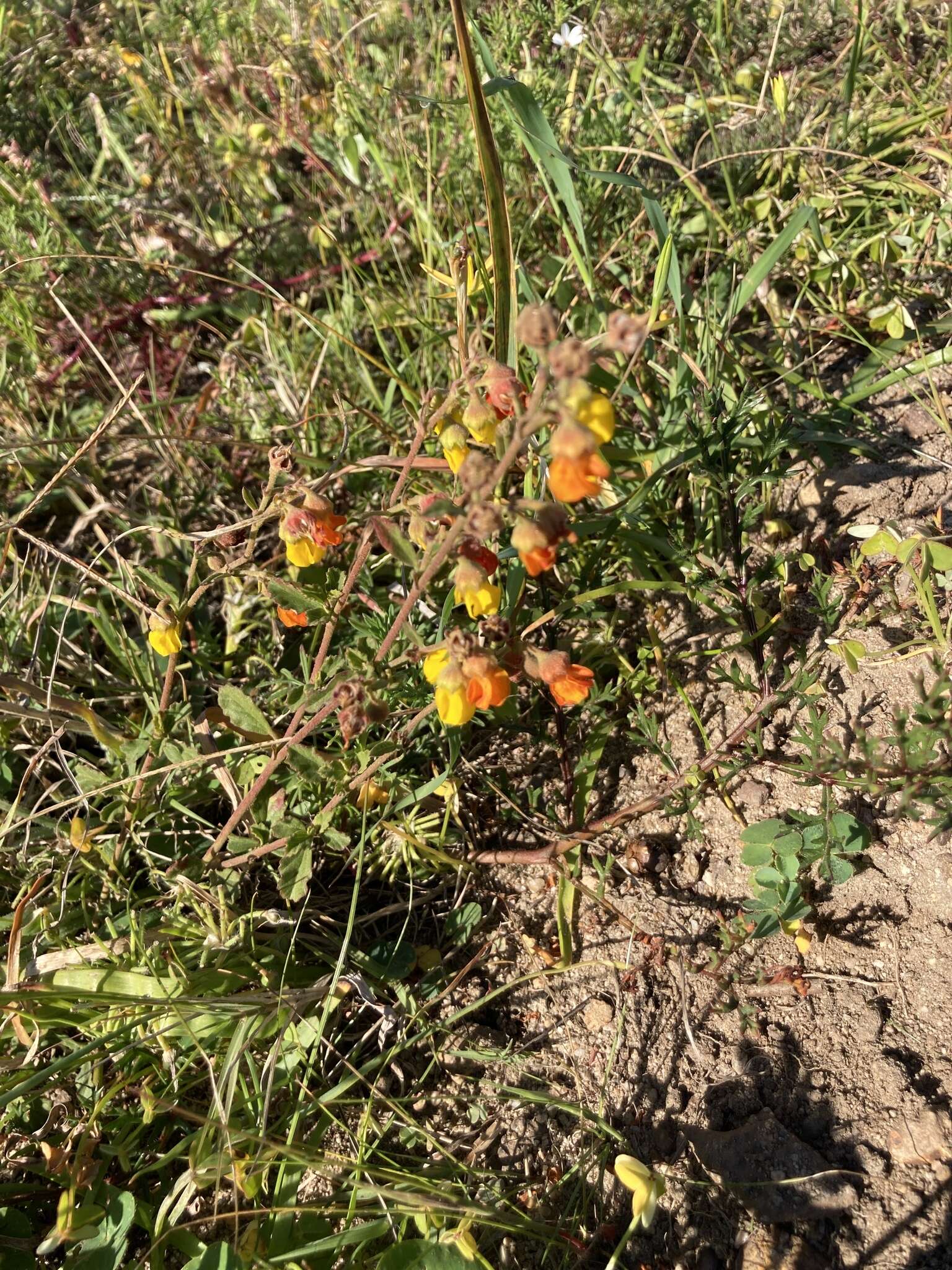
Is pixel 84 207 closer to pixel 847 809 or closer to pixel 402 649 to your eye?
pixel 402 649

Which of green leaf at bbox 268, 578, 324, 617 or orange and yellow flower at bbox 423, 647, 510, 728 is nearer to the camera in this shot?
orange and yellow flower at bbox 423, 647, 510, 728

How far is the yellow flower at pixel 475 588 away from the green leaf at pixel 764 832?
0.78 m

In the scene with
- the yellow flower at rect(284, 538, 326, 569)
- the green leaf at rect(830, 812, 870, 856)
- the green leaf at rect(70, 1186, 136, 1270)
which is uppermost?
the yellow flower at rect(284, 538, 326, 569)

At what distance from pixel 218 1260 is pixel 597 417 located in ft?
4.87

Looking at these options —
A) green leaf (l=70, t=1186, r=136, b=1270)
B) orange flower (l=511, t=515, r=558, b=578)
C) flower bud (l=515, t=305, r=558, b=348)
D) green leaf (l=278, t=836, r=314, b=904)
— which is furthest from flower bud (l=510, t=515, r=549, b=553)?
green leaf (l=70, t=1186, r=136, b=1270)

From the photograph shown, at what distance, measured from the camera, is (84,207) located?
338 cm

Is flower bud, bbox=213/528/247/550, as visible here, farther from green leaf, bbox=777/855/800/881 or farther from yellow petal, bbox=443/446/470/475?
green leaf, bbox=777/855/800/881

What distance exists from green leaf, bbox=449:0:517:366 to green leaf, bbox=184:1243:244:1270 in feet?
5.73

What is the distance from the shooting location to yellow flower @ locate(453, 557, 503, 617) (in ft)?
4.78

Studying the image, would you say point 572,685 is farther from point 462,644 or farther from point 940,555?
point 940,555

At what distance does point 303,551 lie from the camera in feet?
5.70

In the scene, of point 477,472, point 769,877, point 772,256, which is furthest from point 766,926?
point 772,256

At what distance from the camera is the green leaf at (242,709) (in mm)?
1997

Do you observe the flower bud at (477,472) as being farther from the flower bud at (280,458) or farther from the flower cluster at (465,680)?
the flower bud at (280,458)
